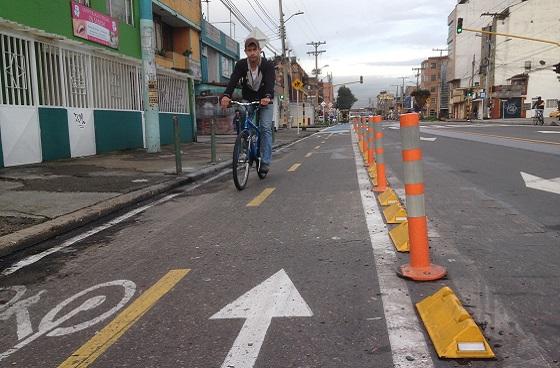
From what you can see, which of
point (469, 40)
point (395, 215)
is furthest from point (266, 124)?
point (469, 40)

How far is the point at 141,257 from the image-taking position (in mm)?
4414

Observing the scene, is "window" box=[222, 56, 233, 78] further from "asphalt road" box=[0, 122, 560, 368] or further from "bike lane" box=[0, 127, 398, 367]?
"bike lane" box=[0, 127, 398, 367]

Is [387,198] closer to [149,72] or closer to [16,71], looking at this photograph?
[16,71]

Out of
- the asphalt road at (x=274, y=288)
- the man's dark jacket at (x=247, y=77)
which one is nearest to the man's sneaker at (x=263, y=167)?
the man's dark jacket at (x=247, y=77)

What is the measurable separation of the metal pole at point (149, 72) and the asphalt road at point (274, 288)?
27.8ft

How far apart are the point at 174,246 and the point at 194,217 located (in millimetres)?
1344

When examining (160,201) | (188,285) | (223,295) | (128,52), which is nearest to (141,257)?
(188,285)

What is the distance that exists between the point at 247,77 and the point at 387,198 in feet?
11.1

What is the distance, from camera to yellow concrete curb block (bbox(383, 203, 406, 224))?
5176 millimetres

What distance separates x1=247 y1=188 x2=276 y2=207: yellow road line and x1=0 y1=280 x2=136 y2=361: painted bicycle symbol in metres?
3.03

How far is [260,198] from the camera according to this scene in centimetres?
713

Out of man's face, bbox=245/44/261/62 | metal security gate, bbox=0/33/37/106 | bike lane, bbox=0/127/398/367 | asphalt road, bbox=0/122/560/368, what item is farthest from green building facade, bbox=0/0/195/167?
bike lane, bbox=0/127/398/367

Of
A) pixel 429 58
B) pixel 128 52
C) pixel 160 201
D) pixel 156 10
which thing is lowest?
pixel 160 201

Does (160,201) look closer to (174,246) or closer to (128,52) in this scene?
(174,246)
